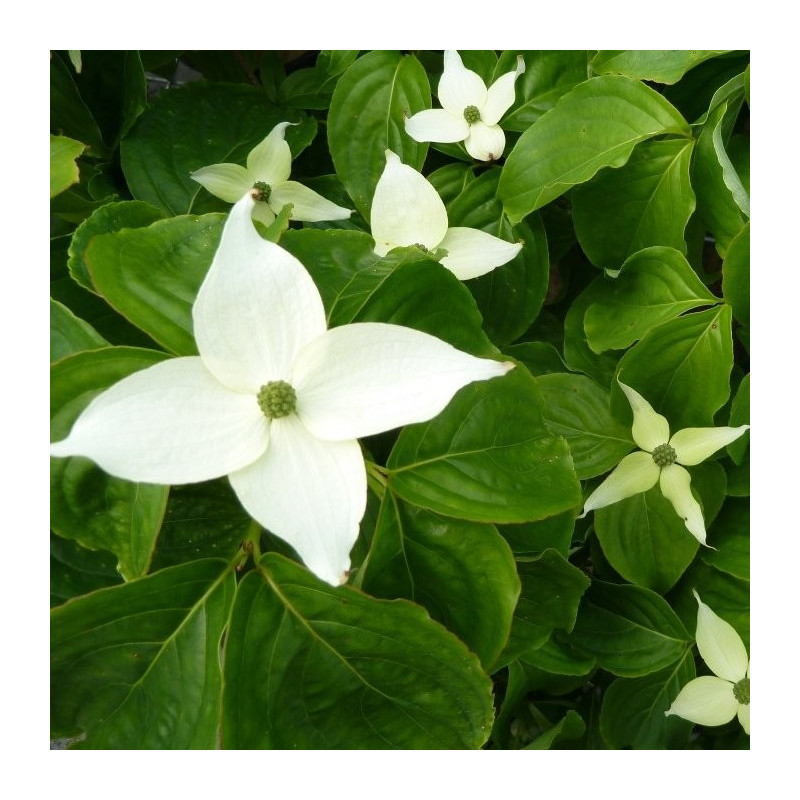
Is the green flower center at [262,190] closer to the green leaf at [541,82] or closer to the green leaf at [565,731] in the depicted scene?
the green leaf at [541,82]

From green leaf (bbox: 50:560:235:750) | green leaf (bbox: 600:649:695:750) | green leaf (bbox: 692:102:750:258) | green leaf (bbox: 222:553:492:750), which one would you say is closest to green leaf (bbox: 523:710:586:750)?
green leaf (bbox: 600:649:695:750)

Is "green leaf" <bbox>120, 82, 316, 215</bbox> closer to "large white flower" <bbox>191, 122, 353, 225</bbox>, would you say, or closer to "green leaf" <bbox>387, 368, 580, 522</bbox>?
"large white flower" <bbox>191, 122, 353, 225</bbox>

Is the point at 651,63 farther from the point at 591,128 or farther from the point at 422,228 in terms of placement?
the point at 422,228

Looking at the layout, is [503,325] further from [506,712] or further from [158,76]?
[158,76]

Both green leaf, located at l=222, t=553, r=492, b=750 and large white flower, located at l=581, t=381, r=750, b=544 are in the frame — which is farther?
large white flower, located at l=581, t=381, r=750, b=544
